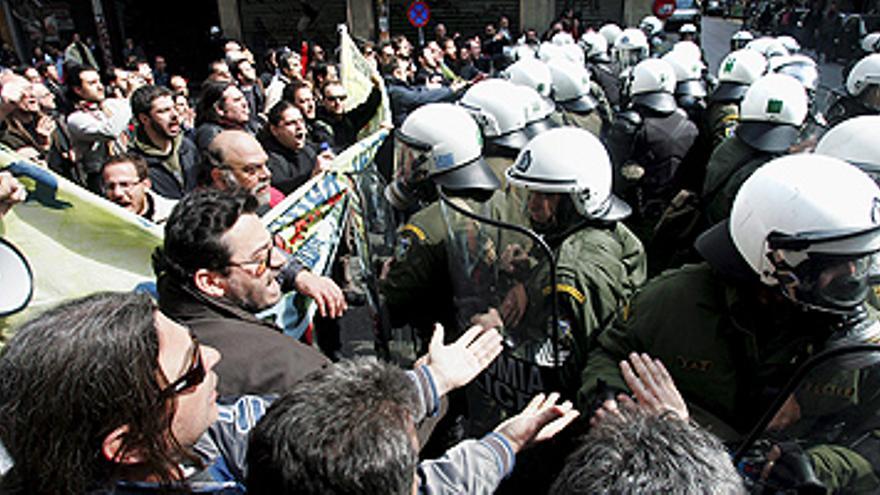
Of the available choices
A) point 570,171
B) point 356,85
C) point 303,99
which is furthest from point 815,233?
point 356,85

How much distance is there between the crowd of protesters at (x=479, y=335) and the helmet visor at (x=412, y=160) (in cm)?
1

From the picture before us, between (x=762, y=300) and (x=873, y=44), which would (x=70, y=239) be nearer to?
(x=762, y=300)

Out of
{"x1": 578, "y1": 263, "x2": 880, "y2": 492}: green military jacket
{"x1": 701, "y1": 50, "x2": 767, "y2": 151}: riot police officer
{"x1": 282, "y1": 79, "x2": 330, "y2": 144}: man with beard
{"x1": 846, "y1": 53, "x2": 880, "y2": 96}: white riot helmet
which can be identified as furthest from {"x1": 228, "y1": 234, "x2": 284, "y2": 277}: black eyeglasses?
{"x1": 846, "y1": 53, "x2": 880, "y2": 96}: white riot helmet

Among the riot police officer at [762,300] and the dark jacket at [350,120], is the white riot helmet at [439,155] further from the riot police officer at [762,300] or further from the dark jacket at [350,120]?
the dark jacket at [350,120]

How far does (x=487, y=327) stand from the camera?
1.97 m

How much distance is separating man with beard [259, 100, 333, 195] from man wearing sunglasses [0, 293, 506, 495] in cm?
275

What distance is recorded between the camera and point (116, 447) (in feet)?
3.79

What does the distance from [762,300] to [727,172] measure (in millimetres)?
2209

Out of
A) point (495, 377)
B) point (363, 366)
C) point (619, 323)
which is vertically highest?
point (363, 366)

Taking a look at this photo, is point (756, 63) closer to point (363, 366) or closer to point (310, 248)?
point (310, 248)

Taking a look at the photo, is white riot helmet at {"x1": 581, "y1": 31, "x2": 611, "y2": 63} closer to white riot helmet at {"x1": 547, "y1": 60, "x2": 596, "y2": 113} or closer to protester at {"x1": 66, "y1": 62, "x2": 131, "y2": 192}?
white riot helmet at {"x1": 547, "y1": 60, "x2": 596, "y2": 113}

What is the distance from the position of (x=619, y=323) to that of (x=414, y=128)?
1.38 m

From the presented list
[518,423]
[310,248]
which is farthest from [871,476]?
[310,248]

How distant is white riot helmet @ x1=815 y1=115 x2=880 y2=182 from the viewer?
2732 mm
